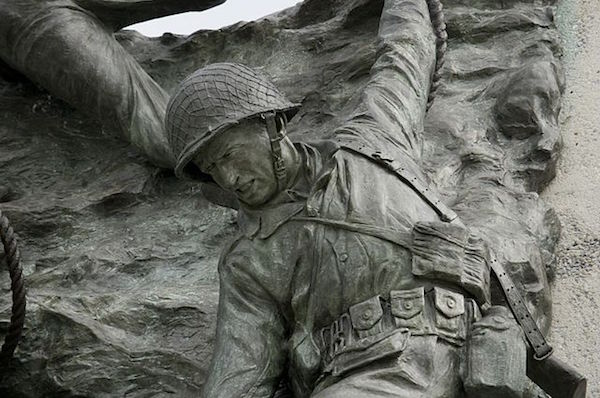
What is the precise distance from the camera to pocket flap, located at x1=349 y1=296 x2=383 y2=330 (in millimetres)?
4816

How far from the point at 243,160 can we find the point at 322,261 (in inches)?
16.2

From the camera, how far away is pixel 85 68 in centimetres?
633

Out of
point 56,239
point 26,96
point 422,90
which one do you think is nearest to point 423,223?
point 422,90

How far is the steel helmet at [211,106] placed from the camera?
16.0ft

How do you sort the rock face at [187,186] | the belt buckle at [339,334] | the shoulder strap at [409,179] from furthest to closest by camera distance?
the rock face at [187,186] → the shoulder strap at [409,179] → the belt buckle at [339,334]

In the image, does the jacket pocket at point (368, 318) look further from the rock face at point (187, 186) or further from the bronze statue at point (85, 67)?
the bronze statue at point (85, 67)

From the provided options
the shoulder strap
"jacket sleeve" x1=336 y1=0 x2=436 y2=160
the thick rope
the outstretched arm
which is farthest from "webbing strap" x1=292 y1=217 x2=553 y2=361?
the outstretched arm

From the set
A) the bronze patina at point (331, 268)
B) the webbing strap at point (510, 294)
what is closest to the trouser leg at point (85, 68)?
the bronze patina at point (331, 268)

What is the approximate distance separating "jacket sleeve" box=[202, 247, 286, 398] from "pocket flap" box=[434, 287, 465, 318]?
557mm

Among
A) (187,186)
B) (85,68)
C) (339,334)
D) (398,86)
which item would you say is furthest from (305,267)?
(85,68)

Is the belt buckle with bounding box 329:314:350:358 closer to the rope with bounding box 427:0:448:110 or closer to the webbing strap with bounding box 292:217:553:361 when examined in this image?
the webbing strap with bounding box 292:217:553:361

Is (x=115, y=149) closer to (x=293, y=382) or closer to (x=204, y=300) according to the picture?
(x=204, y=300)

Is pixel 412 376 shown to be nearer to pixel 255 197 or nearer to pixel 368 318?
pixel 368 318

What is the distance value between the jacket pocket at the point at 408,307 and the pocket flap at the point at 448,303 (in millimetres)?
47
